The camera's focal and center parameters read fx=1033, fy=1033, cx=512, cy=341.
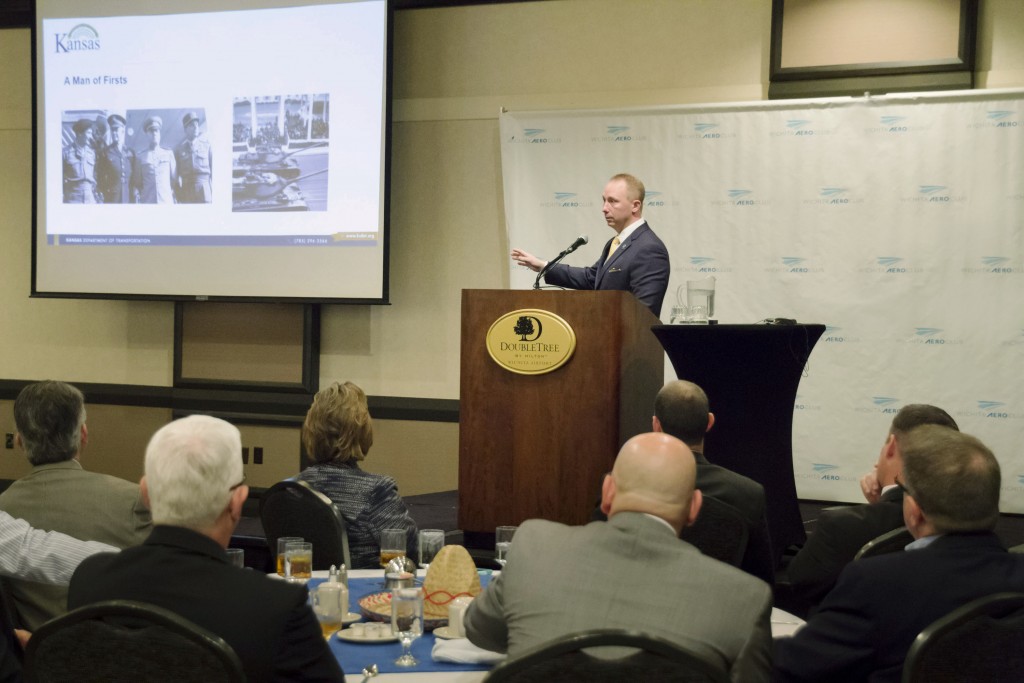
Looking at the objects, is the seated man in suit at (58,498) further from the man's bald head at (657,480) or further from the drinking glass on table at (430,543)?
the man's bald head at (657,480)

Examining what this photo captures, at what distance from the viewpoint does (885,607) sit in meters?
1.78

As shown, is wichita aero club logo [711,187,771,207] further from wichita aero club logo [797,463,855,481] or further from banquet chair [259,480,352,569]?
banquet chair [259,480,352,569]

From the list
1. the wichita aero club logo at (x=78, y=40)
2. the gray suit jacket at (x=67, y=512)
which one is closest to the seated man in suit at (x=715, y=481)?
the gray suit jacket at (x=67, y=512)

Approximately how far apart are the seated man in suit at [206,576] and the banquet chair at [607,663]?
0.34 m

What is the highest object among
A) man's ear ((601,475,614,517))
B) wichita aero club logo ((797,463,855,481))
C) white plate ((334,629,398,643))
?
man's ear ((601,475,614,517))

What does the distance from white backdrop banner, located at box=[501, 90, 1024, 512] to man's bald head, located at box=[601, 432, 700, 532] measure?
4.05 meters

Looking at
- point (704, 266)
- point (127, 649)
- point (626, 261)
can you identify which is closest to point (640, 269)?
point (626, 261)

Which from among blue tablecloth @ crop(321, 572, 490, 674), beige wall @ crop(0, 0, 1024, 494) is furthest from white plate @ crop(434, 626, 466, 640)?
beige wall @ crop(0, 0, 1024, 494)

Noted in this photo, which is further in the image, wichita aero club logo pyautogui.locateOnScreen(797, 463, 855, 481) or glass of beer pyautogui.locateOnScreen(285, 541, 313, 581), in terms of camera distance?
wichita aero club logo pyautogui.locateOnScreen(797, 463, 855, 481)

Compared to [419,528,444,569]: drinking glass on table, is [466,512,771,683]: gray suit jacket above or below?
above

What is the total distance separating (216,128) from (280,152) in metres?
0.48

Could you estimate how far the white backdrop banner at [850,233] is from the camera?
547 centimetres

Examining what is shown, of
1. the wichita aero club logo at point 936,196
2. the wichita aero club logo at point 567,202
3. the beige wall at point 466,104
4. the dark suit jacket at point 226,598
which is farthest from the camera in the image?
the wichita aero club logo at point 567,202

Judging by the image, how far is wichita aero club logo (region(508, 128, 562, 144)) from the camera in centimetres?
618
